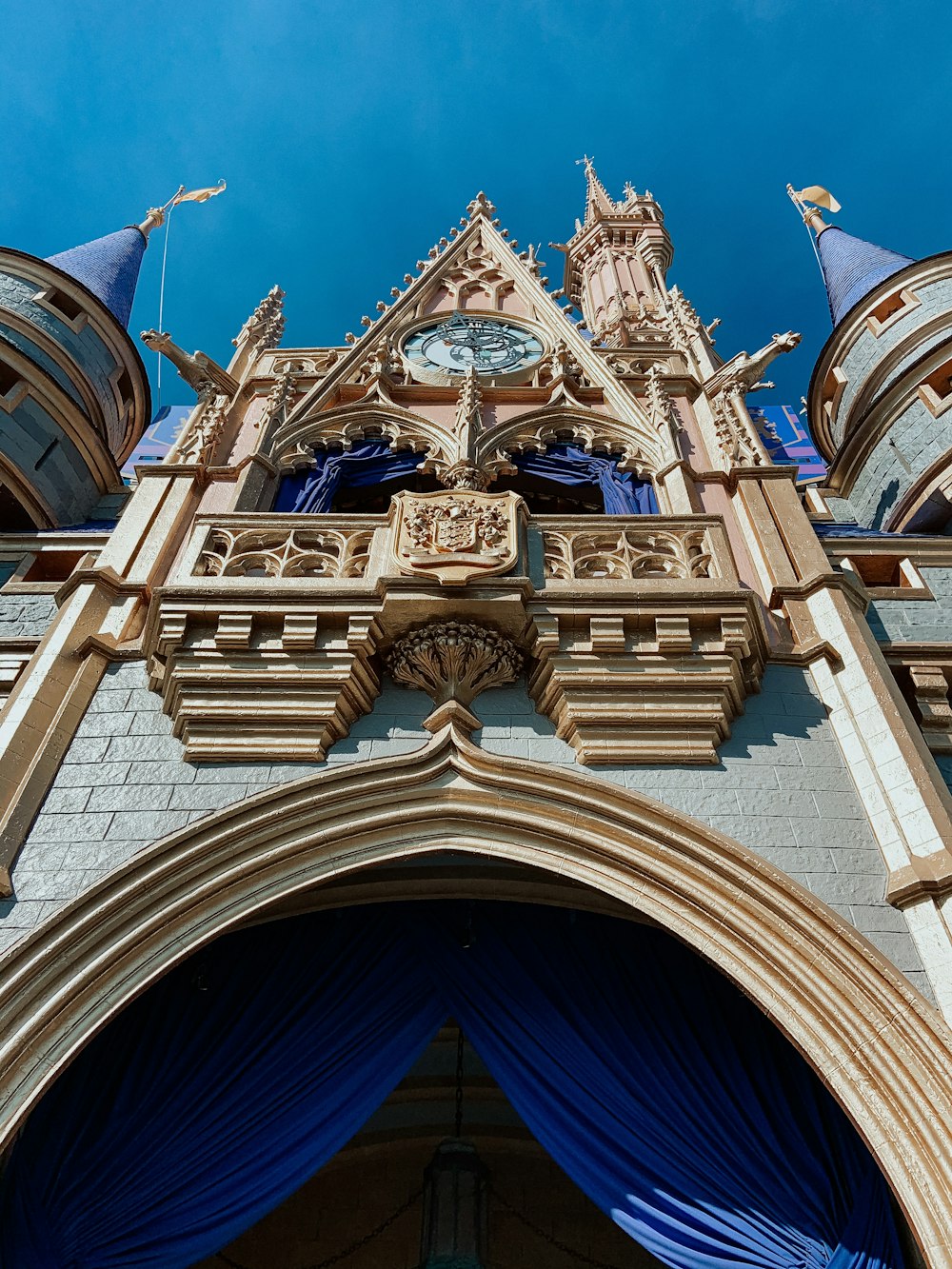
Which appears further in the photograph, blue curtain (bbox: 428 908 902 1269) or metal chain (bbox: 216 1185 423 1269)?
metal chain (bbox: 216 1185 423 1269)

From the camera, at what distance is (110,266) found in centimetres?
1831

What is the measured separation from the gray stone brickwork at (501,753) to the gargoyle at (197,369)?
5186 millimetres

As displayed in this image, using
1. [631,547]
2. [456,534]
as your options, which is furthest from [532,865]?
[631,547]

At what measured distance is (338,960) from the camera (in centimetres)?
699

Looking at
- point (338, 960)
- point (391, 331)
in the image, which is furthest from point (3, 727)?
point (391, 331)

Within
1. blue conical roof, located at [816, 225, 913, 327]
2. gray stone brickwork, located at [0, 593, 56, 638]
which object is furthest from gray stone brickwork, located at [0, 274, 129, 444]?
blue conical roof, located at [816, 225, 913, 327]

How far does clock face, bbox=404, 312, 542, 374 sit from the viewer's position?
13.1 metres

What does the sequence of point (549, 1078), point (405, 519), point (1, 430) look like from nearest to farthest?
point (549, 1078) < point (405, 519) < point (1, 430)

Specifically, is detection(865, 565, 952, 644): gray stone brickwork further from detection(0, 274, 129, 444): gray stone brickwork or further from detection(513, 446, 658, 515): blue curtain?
detection(0, 274, 129, 444): gray stone brickwork

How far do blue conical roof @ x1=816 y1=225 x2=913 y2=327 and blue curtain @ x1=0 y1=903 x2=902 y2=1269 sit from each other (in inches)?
544

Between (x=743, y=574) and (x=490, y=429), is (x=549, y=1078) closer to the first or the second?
(x=743, y=574)

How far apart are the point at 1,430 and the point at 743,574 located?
9.45 metres

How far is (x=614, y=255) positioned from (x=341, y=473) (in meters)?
19.9

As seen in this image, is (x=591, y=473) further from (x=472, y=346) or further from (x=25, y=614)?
(x=25, y=614)
